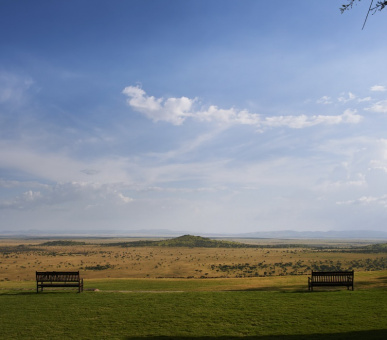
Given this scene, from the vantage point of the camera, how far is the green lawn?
11.7 metres

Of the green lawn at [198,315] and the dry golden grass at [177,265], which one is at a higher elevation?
the green lawn at [198,315]

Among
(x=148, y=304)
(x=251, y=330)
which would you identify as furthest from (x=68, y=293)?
(x=251, y=330)

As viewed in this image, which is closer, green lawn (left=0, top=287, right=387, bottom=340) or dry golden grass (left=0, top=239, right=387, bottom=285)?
green lawn (left=0, top=287, right=387, bottom=340)

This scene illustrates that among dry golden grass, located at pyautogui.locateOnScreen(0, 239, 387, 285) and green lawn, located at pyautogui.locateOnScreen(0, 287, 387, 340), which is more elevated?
green lawn, located at pyautogui.locateOnScreen(0, 287, 387, 340)

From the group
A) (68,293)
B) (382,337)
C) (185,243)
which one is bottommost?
(185,243)

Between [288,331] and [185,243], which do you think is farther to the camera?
[185,243]

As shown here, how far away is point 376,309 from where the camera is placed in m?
14.2

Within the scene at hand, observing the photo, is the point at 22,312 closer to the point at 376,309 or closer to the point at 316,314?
the point at 316,314

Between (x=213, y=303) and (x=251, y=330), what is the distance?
4.26 metres

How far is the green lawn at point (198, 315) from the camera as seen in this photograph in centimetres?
1170

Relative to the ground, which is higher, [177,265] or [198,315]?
[198,315]

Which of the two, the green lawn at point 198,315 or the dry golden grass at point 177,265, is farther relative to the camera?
the dry golden grass at point 177,265

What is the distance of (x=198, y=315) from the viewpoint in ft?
46.0

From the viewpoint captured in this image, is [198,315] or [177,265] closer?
[198,315]
